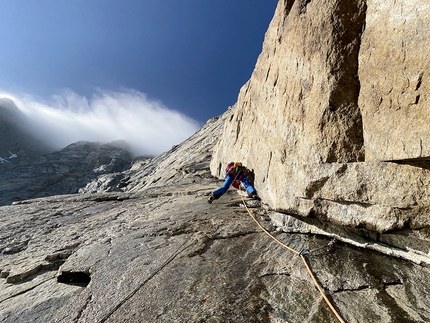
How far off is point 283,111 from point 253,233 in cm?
271

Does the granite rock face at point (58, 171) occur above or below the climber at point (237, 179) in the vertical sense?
above

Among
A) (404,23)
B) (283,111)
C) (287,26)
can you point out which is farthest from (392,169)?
(287,26)

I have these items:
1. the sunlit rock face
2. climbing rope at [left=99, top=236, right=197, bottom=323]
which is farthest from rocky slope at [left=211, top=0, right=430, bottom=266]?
climbing rope at [left=99, top=236, right=197, bottom=323]

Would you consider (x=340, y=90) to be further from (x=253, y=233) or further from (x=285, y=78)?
(x=253, y=233)

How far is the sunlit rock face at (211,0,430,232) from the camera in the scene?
10.5ft

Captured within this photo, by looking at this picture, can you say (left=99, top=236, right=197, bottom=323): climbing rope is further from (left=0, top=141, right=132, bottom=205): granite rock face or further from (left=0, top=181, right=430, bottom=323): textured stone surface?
(left=0, top=141, right=132, bottom=205): granite rock face

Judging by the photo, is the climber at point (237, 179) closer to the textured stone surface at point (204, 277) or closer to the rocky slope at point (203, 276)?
the rocky slope at point (203, 276)

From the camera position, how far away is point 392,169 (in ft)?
11.6

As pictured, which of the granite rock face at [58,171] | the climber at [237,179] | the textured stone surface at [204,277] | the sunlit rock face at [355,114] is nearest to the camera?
the textured stone surface at [204,277]

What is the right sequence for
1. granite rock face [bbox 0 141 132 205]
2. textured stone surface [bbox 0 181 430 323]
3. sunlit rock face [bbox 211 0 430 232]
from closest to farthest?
textured stone surface [bbox 0 181 430 323]
sunlit rock face [bbox 211 0 430 232]
granite rock face [bbox 0 141 132 205]

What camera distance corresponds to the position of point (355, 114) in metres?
4.01

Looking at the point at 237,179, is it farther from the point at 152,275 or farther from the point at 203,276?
the point at 152,275

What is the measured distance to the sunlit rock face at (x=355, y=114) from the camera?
126 inches

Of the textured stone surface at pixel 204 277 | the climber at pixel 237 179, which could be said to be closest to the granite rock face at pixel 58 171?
the textured stone surface at pixel 204 277
